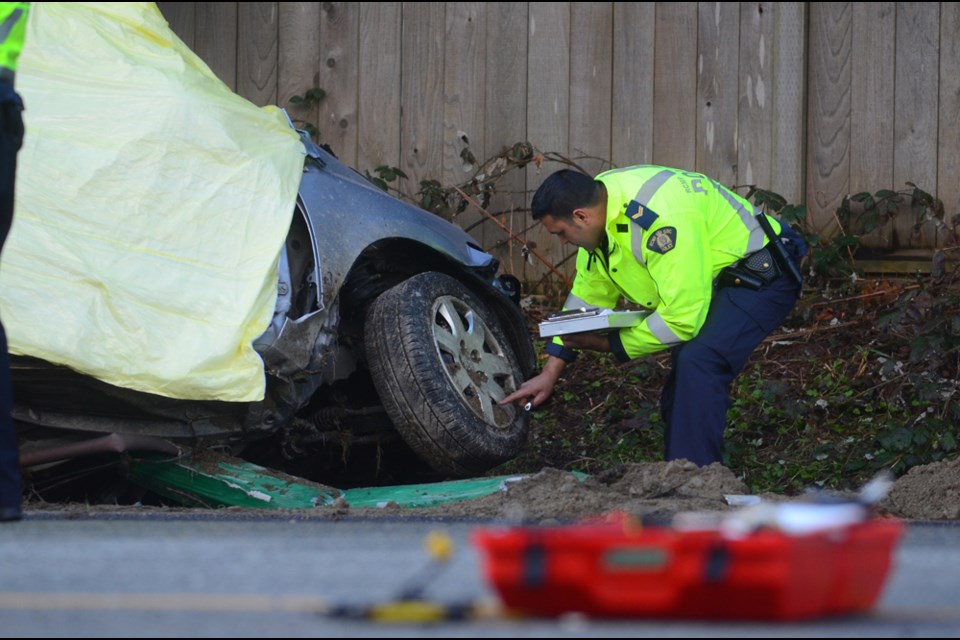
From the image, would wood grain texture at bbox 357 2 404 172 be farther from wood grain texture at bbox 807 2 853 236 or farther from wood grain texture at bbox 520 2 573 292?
wood grain texture at bbox 807 2 853 236

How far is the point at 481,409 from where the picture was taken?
5.39 meters

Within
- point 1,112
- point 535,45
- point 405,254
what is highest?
point 535,45

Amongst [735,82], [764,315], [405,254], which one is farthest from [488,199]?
[764,315]

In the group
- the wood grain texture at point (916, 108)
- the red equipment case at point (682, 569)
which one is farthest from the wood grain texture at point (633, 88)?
the red equipment case at point (682, 569)

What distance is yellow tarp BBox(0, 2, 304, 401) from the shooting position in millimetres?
4414

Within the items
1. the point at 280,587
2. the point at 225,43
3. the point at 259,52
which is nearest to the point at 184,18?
the point at 225,43

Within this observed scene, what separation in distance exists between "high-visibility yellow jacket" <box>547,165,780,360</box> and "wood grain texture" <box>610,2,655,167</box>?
2216mm

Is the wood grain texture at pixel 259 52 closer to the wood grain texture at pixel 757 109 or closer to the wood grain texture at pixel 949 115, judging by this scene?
the wood grain texture at pixel 757 109

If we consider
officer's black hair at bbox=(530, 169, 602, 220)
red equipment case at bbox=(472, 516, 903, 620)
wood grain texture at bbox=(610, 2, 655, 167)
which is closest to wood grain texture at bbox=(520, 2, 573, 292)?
wood grain texture at bbox=(610, 2, 655, 167)

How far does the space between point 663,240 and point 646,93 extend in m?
2.78

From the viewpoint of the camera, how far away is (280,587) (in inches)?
108

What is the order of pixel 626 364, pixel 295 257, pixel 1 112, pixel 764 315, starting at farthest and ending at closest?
pixel 626 364
pixel 764 315
pixel 295 257
pixel 1 112

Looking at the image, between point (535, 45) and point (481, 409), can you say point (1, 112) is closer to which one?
point (481, 409)

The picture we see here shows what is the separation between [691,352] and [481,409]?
33.1 inches
